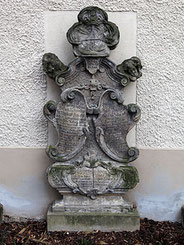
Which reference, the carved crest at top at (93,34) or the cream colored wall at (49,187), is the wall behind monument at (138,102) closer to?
the cream colored wall at (49,187)

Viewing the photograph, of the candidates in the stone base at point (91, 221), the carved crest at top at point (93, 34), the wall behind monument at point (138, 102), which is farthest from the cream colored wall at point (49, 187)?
the carved crest at top at point (93, 34)

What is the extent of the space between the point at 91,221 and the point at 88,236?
15 cm

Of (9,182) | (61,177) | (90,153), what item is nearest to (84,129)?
(90,153)

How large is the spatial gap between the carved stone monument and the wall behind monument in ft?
0.93

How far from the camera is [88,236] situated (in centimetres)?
355

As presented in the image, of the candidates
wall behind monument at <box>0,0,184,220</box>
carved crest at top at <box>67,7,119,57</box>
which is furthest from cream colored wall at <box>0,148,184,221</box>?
carved crest at top at <box>67,7,119,57</box>

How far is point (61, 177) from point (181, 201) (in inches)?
55.5

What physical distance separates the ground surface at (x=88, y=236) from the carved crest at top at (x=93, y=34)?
6.02ft

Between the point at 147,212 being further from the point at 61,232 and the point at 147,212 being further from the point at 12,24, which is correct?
the point at 12,24

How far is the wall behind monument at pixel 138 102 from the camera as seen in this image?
3764 mm

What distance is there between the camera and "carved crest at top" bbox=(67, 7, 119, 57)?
11.5 feet

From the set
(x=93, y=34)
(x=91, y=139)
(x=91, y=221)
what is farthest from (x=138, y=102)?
(x=91, y=221)

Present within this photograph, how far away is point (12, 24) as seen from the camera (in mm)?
3768

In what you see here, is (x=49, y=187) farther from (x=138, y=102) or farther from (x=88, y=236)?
(x=138, y=102)
